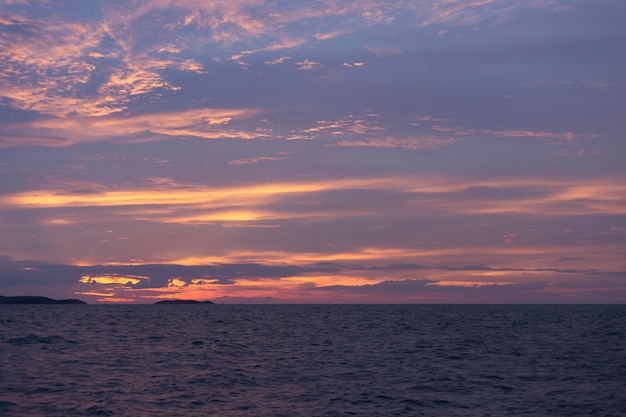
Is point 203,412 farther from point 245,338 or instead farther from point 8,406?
point 245,338

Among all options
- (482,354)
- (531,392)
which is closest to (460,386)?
(531,392)

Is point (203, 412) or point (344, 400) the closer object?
point (203, 412)

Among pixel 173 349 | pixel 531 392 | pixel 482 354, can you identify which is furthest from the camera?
pixel 173 349

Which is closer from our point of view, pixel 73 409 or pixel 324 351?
pixel 73 409

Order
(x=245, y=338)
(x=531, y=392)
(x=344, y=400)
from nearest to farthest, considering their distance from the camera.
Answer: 1. (x=344, y=400)
2. (x=531, y=392)
3. (x=245, y=338)

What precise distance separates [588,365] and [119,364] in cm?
3126

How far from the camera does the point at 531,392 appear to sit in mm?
33969

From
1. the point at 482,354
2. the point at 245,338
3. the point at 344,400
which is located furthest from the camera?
the point at 245,338

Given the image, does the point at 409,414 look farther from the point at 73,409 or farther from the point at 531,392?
the point at 73,409

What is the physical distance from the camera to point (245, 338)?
236 ft

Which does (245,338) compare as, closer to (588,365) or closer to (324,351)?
(324,351)

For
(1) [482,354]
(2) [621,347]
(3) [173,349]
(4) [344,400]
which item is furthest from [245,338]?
(4) [344,400]

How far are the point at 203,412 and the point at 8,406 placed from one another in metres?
8.45

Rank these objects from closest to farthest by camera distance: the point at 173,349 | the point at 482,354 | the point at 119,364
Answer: the point at 119,364 < the point at 482,354 < the point at 173,349
